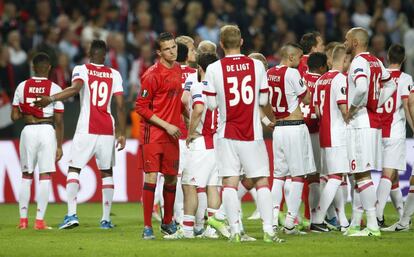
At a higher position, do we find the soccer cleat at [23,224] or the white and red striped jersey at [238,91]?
the white and red striped jersey at [238,91]

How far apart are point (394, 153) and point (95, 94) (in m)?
4.23

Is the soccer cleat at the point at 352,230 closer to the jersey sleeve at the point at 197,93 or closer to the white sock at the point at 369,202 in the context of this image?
the white sock at the point at 369,202

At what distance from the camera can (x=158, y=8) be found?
25.1 meters

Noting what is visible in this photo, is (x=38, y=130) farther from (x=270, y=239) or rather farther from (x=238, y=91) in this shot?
(x=270, y=239)

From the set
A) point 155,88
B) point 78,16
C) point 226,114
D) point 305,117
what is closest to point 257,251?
point 226,114

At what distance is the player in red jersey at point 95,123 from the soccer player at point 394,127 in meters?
3.64

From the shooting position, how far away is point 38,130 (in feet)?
49.1

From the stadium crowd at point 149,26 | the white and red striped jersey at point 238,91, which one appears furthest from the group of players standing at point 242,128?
the stadium crowd at point 149,26

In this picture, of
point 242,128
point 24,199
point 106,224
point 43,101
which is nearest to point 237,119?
point 242,128

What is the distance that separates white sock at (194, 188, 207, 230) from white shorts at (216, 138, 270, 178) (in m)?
1.35

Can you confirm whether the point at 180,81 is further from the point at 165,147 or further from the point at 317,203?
the point at 317,203

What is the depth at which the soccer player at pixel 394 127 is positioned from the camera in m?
14.3

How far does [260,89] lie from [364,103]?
5.81ft

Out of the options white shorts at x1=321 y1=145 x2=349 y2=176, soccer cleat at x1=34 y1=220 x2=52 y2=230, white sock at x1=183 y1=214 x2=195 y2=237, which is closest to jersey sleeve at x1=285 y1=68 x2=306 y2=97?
white shorts at x1=321 y1=145 x2=349 y2=176
